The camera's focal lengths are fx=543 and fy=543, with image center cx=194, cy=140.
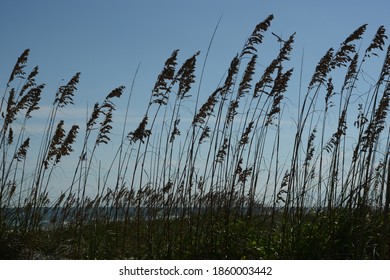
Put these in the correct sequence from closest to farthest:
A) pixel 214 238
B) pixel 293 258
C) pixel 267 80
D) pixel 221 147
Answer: pixel 293 258, pixel 214 238, pixel 267 80, pixel 221 147

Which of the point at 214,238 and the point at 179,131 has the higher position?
the point at 179,131

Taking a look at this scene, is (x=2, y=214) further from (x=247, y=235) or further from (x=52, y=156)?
(x=247, y=235)

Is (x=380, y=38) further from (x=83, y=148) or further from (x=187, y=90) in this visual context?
(x=83, y=148)

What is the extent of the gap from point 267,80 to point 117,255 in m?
2.02

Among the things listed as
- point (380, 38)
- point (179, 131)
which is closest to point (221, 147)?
point (179, 131)

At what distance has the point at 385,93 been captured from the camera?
14.8ft

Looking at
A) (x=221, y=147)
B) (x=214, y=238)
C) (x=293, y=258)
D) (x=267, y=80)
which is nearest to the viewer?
(x=293, y=258)

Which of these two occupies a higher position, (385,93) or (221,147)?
(385,93)

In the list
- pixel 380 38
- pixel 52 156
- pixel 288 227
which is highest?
pixel 380 38

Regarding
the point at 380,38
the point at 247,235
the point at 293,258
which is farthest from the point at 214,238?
the point at 380,38

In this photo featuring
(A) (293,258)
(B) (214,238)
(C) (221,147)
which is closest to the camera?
(A) (293,258)

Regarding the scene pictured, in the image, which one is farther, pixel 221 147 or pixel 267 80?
pixel 221 147

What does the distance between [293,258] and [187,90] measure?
5.33 feet

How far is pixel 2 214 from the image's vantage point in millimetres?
5316
